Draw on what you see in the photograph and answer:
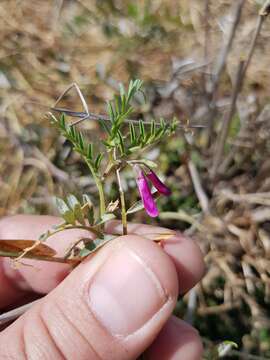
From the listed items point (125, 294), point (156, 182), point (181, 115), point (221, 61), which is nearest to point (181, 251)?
point (125, 294)

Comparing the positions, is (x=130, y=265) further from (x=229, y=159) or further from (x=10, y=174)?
(x=10, y=174)

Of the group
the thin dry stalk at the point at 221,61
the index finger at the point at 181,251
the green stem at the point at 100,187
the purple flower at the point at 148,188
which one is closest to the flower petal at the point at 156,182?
the purple flower at the point at 148,188

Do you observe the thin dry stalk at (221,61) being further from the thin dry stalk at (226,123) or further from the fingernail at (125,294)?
the fingernail at (125,294)

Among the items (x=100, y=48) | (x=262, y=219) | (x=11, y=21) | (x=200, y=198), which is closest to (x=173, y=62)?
(x=100, y=48)

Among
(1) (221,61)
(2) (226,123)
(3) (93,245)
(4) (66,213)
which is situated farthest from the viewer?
(1) (221,61)

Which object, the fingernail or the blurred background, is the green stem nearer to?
the fingernail

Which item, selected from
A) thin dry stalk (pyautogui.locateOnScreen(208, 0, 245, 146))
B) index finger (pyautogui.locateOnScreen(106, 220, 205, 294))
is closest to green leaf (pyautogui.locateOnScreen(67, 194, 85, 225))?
index finger (pyautogui.locateOnScreen(106, 220, 205, 294))

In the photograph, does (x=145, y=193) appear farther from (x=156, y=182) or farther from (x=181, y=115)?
(x=181, y=115)
